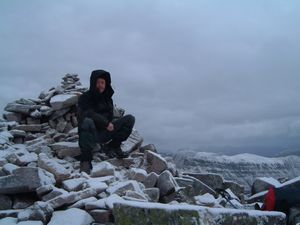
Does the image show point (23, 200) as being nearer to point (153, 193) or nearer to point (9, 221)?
point (9, 221)

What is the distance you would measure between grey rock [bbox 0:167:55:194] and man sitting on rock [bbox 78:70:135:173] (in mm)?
2683

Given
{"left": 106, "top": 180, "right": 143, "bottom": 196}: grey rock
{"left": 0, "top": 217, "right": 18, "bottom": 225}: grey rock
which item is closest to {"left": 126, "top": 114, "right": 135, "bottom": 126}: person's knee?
{"left": 106, "top": 180, "right": 143, "bottom": 196}: grey rock

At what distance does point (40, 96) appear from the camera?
15.2 meters

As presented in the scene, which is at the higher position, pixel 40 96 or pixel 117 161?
pixel 40 96

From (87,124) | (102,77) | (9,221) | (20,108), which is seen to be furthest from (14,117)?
(9,221)

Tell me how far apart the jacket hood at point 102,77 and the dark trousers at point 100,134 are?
3.02 feet

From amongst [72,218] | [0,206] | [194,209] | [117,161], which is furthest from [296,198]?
[117,161]

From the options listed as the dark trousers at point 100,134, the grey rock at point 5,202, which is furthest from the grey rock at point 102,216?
the dark trousers at point 100,134

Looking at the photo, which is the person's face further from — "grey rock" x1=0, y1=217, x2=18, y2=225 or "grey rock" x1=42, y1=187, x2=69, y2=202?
"grey rock" x1=0, y1=217, x2=18, y2=225

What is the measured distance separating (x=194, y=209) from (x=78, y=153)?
23.4ft

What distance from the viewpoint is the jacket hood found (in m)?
10.4

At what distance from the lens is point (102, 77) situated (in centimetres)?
1060

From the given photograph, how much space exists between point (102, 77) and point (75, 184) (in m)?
4.35

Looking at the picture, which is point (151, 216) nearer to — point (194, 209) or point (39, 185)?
point (194, 209)
